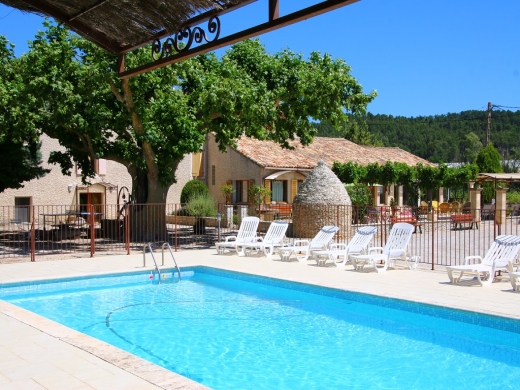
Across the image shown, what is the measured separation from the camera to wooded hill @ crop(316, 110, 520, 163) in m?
76.2

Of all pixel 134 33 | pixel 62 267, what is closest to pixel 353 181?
pixel 62 267

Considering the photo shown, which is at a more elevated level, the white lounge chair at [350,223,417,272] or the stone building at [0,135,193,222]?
the stone building at [0,135,193,222]

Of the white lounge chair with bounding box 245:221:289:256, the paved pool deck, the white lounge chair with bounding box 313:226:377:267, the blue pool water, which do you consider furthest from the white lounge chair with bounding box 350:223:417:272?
the white lounge chair with bounding box 245:221:289:256

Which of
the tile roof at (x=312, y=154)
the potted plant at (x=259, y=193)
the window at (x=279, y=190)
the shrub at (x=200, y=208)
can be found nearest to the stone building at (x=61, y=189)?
the potted plant at (x=259, y=193)

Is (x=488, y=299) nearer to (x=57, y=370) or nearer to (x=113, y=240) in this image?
(x=57, y=370)

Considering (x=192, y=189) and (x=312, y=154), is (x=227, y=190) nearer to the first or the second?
(x=192, y=189)

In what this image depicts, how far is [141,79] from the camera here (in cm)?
1580

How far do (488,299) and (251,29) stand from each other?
6.31 metres

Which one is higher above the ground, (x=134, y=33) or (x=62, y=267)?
(x=134, y=33)

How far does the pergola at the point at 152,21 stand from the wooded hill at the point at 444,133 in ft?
224

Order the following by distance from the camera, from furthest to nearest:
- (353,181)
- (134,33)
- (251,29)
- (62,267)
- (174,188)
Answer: (174,188) → (353,181) → (62,267) → (134,33) → (251,29)

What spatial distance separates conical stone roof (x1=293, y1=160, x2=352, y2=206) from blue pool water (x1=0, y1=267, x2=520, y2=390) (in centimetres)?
909

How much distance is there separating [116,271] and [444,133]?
238ft

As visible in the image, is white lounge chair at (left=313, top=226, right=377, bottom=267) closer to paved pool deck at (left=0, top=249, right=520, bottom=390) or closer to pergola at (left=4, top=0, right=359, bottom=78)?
paved pool deck at (left=0, top=249, right=520, bottom=390)
